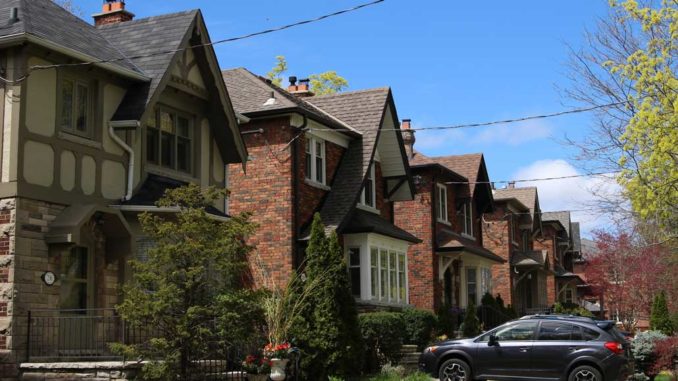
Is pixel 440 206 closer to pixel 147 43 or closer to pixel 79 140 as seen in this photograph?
pixel 147 43

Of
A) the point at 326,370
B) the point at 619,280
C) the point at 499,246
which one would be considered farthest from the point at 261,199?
the point at 619,280

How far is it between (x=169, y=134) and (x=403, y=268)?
1204cm

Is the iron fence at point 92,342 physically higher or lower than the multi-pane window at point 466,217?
lower

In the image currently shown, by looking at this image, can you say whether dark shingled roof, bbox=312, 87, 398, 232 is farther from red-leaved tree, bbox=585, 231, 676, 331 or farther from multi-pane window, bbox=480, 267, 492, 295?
red-leaved tree, bbox=585, 231, 676, 331

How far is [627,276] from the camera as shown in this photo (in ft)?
165

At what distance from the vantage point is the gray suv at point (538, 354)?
58.2ft

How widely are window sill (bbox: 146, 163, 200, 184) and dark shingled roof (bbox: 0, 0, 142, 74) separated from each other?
7.01 ft

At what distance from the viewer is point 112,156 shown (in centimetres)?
1761

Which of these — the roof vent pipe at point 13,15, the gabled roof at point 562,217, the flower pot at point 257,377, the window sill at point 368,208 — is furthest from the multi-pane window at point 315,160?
the gabled roof at point 562,217

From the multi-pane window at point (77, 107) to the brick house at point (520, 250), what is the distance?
98.2ft

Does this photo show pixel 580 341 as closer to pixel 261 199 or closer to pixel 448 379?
pixel 448 379

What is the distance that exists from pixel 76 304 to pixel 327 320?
5284 mm

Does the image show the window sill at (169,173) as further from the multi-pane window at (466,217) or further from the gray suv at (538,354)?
the multi-pane window at (466,217)

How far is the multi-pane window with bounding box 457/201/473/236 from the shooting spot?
37.8 m
